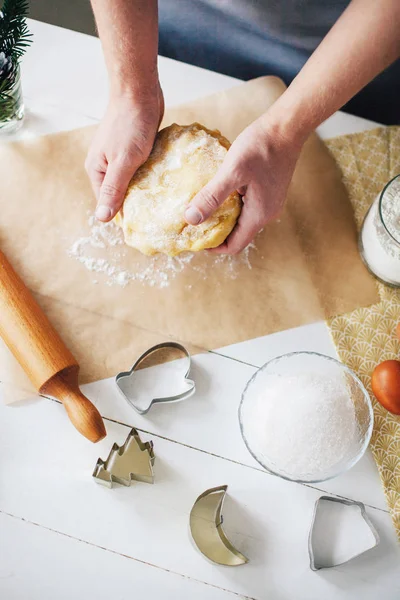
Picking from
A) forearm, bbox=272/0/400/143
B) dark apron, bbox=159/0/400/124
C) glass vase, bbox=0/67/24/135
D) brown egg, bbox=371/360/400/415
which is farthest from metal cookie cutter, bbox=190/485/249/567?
dark apron, bbox=159/0/400/124

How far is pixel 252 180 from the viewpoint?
3.64 feet

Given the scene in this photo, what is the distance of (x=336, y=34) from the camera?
111cm

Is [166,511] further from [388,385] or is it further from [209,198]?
[209,198]

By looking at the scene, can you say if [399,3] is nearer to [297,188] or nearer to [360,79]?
[360,79]

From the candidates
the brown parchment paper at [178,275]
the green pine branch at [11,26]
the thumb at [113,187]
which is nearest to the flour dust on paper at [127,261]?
the brown parchment paper at [178,275]

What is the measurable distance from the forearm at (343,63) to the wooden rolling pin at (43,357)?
0.62 m

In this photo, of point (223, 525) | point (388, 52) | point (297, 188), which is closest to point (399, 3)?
point (388, 52)

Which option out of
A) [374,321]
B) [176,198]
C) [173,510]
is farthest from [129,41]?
[173,510]

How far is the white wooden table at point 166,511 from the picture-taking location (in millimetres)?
1091

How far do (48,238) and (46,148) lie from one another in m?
0.22

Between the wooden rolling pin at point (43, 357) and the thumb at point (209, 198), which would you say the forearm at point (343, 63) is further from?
the wooden rolling pin at point (43, 357)

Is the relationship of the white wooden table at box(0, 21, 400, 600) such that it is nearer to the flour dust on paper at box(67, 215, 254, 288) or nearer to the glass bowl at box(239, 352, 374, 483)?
the glass bowl at box(239, 352, 374, 483)

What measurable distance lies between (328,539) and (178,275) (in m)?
0.63

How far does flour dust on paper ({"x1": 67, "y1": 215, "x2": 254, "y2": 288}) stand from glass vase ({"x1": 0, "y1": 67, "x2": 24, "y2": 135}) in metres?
0.28
